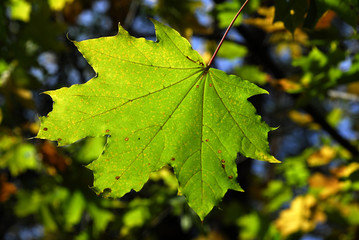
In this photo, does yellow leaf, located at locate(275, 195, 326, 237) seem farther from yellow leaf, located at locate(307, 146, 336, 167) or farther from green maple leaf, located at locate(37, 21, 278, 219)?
green maple leaf, located at locate(37, 21, 278, 219)

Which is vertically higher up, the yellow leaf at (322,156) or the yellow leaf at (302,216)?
the yellow leaf at (322,156)

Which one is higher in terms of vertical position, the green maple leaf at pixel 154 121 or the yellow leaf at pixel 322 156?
the green maple leaf at pixel 154 121

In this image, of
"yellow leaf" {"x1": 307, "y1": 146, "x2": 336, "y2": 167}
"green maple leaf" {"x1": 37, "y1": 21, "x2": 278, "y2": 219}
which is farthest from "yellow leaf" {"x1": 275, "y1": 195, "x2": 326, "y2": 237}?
"green maple leaf" {"x1": 37, "y1": 21, "x2": 278, "y2": 219}

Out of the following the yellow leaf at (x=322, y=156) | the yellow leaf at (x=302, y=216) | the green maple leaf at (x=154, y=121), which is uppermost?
the green maple leaf at (x=154, y=121)

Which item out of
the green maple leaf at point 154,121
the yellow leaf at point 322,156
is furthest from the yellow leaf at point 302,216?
the green maple leaf at point 154,121

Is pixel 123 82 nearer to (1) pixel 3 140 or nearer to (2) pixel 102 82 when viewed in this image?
(2) pixel 102 82

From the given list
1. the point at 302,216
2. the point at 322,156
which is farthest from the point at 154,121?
the point at 302,216

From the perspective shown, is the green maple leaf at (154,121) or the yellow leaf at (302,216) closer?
the green maple leaf at (154,121)

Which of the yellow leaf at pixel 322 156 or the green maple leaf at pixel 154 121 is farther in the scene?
the yellow leaf at pixel 322 156

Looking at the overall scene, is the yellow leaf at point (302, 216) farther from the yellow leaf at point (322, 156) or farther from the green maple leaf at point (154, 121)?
the green maple leaf at point (154, 121)

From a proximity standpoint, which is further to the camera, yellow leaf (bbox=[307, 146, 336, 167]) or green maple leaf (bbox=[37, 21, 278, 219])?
yellow leaf (bbox=[307, 146, 336, 167])
